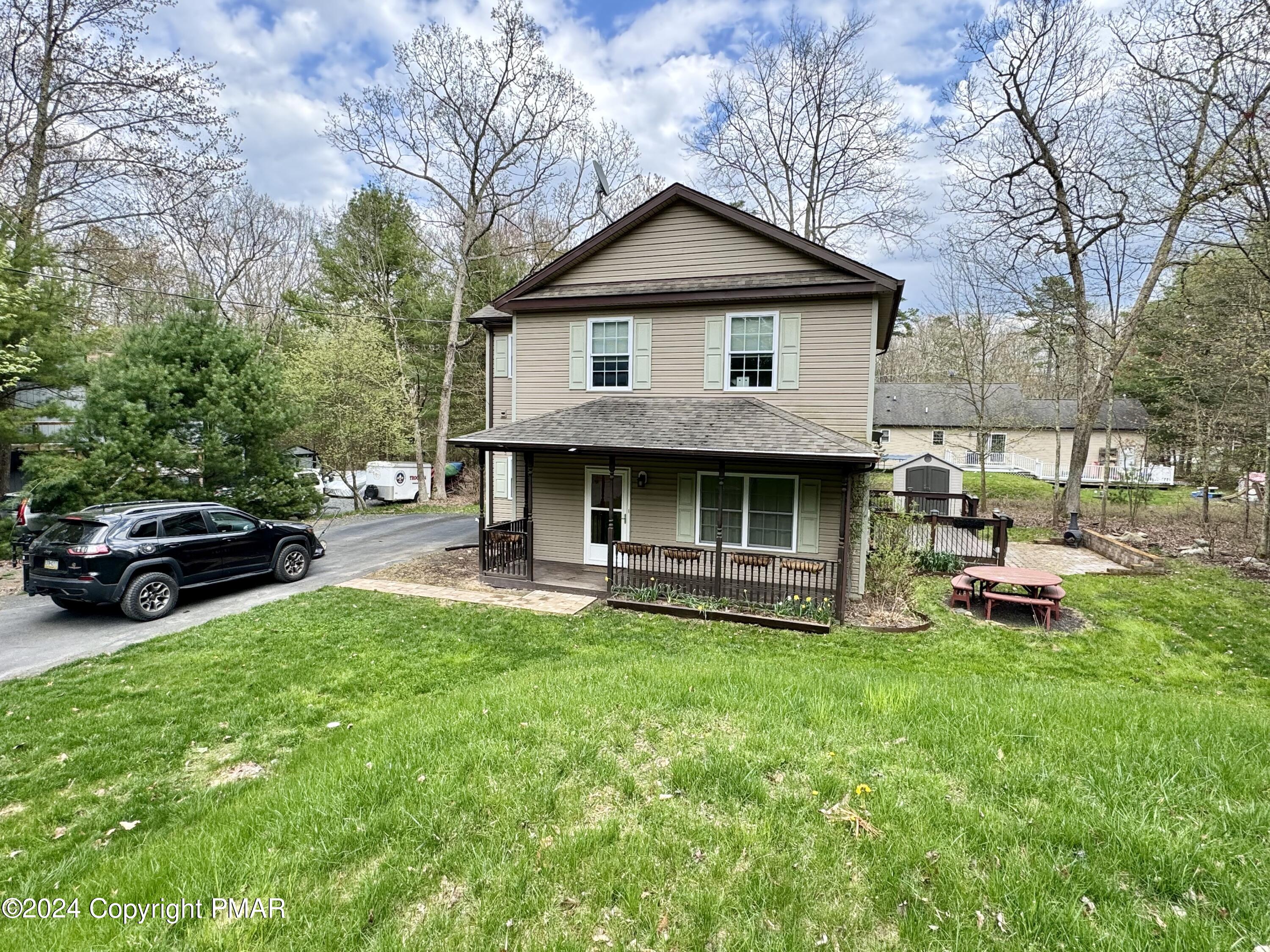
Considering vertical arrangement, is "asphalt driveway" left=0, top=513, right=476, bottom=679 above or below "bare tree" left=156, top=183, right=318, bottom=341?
below

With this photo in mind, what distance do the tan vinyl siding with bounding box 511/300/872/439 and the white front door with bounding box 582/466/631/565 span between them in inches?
69.6

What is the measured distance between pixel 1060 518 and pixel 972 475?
46.3 ft

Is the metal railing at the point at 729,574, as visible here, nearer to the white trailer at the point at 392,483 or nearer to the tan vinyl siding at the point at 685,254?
the tan vinyl siding at the point at 685,254

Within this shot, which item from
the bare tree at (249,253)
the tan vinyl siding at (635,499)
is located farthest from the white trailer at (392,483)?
the tan vinyl siding at (635,499)

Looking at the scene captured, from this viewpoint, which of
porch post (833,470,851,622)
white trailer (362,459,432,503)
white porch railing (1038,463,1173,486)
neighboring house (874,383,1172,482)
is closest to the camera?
porch post (833,470,851,622)

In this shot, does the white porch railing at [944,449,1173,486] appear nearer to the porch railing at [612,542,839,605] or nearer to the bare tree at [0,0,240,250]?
the porch railing at [612,542,839,605]

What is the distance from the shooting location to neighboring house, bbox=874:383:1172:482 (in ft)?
106

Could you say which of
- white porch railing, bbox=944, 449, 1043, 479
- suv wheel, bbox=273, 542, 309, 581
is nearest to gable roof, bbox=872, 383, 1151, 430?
white porch railing, bbox=944, 449, 1043, 479

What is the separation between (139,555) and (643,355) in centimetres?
925

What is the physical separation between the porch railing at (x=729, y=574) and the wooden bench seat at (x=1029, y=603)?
244 cm

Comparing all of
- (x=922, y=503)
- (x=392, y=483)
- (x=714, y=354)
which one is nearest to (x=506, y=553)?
(x=714, y=354)

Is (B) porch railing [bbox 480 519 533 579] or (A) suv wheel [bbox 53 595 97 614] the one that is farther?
(B) porch railing [bbox 480 519 533 579]

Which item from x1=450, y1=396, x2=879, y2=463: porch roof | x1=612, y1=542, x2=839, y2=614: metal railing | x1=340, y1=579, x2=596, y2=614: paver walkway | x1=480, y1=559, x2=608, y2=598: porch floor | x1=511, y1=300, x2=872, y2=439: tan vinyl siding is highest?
x1=511, y1=300, x2=872, y2=439: tan vinyl siding

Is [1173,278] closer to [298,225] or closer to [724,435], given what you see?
[724,435]
